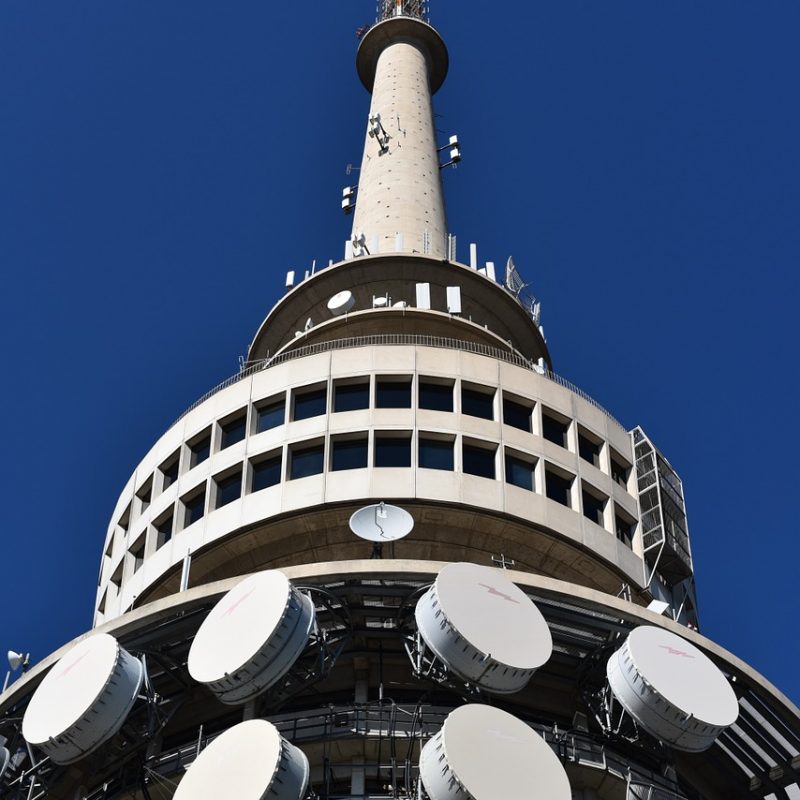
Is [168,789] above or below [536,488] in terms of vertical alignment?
below

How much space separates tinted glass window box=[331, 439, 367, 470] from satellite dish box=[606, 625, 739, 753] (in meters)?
11.1

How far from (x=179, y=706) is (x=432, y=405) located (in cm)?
1216

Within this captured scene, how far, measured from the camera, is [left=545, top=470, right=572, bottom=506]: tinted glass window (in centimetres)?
4156

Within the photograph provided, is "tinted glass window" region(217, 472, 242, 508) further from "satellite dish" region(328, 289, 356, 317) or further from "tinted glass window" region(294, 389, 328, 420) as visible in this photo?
"satellite dish" region(328, 289, 356, 317)

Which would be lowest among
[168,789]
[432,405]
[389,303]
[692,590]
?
[168,789]

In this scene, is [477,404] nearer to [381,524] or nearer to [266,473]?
[266,473]

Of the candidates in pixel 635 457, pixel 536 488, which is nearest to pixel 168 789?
pixel 536 488

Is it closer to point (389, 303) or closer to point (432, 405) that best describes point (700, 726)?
point (432, 405)

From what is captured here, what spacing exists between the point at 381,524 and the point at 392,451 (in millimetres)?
6213

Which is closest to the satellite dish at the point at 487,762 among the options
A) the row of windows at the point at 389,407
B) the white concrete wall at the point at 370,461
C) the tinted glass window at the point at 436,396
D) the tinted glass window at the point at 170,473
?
the white concrete wall at the point at 370,461

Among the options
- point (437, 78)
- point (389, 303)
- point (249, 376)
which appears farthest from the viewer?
point (437, 78)

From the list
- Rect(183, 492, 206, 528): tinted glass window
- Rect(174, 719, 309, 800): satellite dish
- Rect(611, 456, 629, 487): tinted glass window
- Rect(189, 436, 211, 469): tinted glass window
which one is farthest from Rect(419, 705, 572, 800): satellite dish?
Rect(189, 436, 211, 469): tinted glass window

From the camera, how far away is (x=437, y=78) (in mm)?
75000

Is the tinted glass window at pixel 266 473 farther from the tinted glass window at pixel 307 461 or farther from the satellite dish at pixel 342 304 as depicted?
the satellite dish at pixel 342 304
